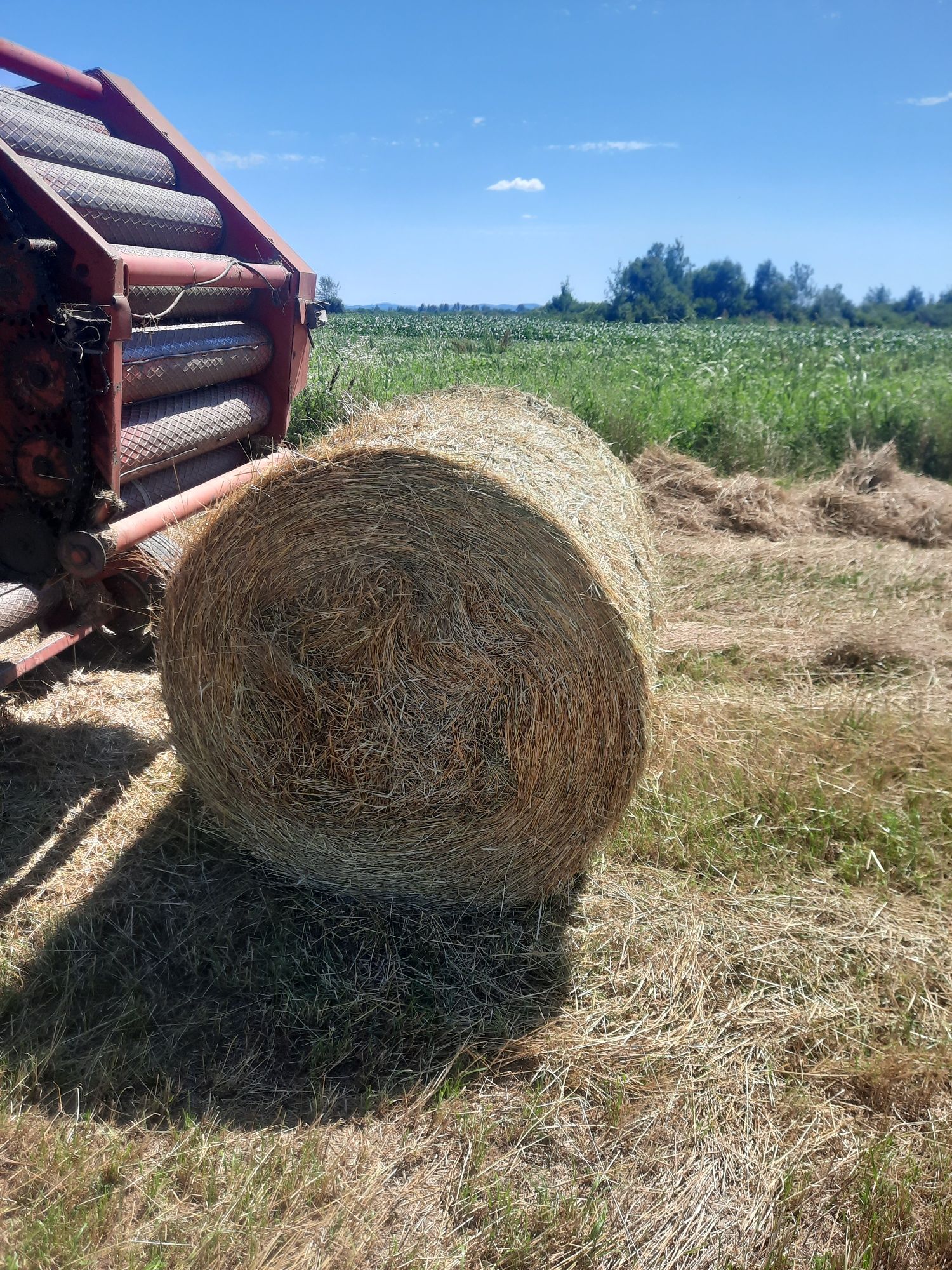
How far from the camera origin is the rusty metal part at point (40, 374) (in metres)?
3.28

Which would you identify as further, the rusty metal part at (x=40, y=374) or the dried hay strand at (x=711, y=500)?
the dried hay strand at (x=711, y=500)

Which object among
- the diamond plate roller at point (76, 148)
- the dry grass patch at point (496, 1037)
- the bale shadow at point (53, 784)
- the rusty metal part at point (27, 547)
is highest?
the diamond plate roller at point (76, 148)

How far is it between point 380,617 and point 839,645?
125 inches

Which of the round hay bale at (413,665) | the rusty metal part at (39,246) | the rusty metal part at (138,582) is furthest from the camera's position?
the rusty metal part at (138,582)

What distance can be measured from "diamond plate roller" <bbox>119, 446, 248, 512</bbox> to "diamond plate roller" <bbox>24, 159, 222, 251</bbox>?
0.99 meters

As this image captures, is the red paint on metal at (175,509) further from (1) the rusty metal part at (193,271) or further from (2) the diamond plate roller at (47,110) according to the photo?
(2) the diamond plate roller at (47,110)

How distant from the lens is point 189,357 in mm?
4188

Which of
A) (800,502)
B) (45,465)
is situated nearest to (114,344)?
(45,465)

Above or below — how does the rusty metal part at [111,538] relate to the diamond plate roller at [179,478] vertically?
below

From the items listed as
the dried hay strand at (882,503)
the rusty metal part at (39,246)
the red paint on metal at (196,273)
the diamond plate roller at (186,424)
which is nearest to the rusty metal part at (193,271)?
the red paint on metal at (196,273)

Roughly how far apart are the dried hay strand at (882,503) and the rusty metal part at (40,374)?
6353 millimetres

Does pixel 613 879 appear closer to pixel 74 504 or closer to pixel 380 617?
pixel 380 617

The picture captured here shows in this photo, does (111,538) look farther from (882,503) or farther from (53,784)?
(882,503)

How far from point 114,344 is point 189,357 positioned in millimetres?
905
